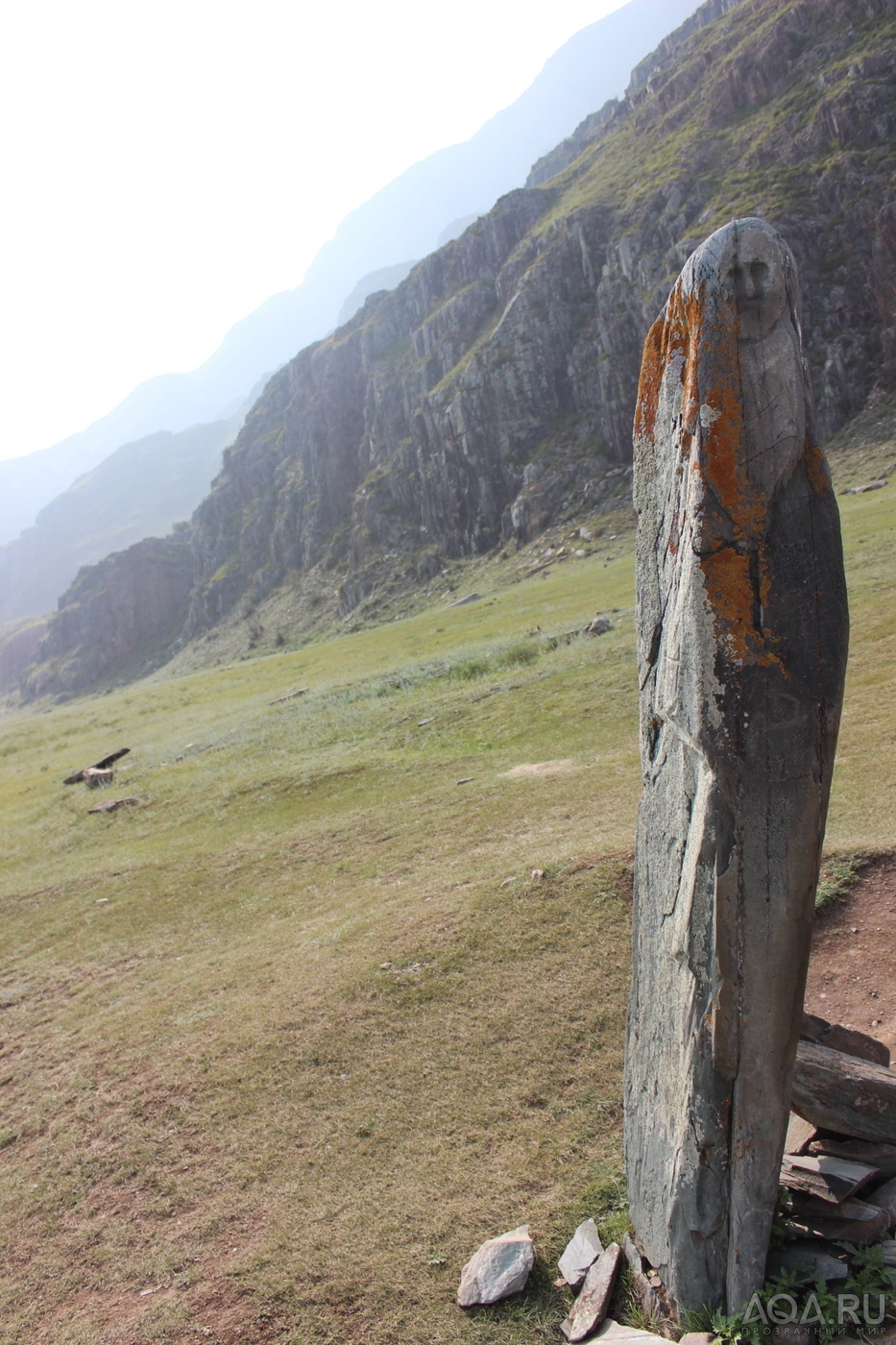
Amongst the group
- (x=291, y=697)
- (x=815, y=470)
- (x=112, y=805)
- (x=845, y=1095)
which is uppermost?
A: (x=815, y=470)

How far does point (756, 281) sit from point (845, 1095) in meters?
5.21

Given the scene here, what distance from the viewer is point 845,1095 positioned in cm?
537

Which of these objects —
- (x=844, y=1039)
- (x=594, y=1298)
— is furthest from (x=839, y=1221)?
(x=594, y=1298)

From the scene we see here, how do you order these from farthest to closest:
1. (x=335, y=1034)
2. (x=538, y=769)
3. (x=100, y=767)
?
1. (x=100, y=767)
2. (x=538, y=769)
3. (x=335, y=1034)

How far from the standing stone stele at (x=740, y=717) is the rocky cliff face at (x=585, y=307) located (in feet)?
235

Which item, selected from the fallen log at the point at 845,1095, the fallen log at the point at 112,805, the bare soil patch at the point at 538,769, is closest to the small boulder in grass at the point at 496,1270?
the fallen log at the point at 845,1095

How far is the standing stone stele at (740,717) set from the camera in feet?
14.0

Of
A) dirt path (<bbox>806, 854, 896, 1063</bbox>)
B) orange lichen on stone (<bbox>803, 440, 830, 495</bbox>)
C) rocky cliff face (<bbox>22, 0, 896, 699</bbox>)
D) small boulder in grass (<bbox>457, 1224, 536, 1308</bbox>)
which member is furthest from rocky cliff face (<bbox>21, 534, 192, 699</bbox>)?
orange lichen on stone (<bbox>803, 440, 830, 495</bbox>)

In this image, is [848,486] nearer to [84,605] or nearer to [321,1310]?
[321,1310]

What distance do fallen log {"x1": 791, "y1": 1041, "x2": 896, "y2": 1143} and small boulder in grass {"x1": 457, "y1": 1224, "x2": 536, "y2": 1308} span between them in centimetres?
228

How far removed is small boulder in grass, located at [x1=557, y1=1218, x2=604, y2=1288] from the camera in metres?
5.59

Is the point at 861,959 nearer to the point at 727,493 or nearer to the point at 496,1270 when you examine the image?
the point at 496,1270

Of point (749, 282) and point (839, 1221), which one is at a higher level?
point (749, 282)

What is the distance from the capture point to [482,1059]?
8.09m
